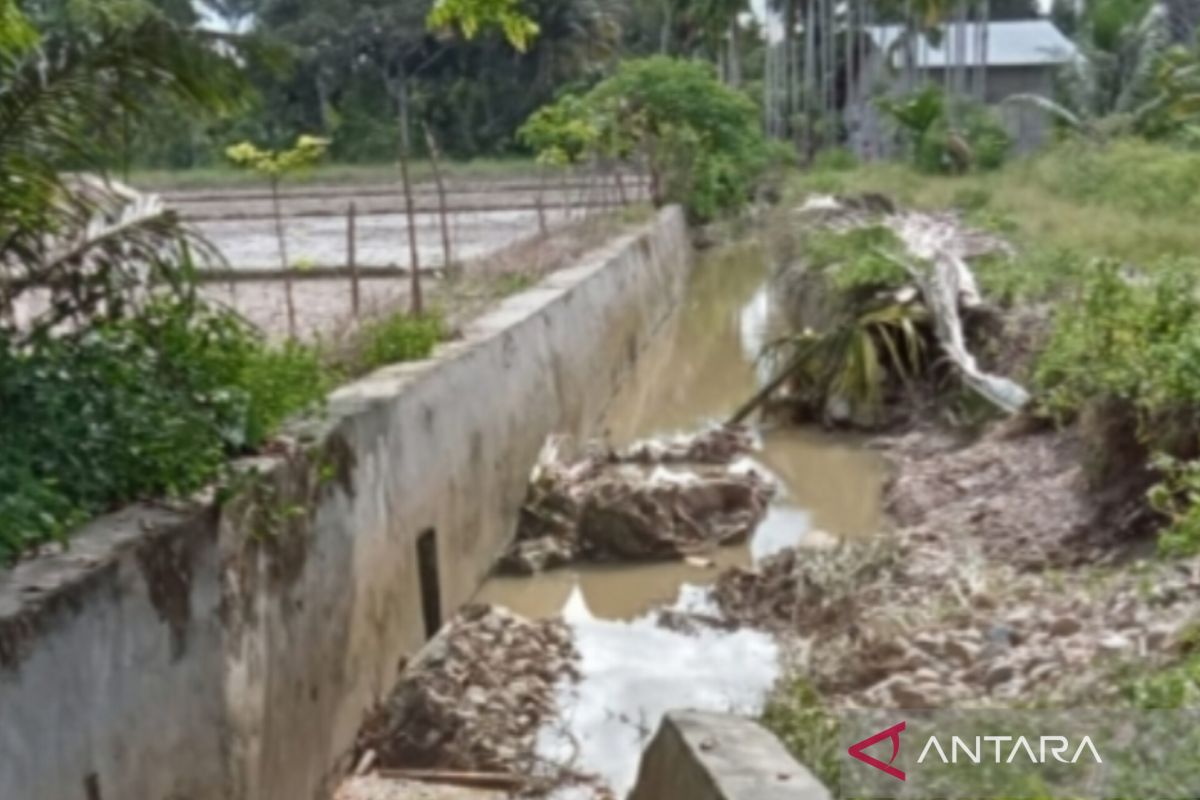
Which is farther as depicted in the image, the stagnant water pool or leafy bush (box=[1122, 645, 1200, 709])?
the stagnant water pool

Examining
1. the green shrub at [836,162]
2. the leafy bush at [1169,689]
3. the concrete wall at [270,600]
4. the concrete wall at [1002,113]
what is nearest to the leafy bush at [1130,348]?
the leafy bush at [1169,689]

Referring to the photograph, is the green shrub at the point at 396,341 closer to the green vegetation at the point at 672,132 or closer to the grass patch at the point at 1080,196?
the grass patch at the point at 1080,196

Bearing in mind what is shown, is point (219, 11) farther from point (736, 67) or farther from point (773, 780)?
point (773, 780)

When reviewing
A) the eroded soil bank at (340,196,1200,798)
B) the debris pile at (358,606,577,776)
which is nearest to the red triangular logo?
the eroded soil bank at (340,196,1200,798)

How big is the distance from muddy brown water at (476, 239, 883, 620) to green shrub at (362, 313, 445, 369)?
148 cm

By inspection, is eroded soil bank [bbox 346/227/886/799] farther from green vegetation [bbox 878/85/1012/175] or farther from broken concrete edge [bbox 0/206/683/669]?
green vegetation [bbox 878/85/1012/175]

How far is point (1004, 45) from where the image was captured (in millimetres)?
46500

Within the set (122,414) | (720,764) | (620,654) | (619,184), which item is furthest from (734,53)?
(720,764)

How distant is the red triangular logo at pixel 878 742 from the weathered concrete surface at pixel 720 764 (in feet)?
0.41

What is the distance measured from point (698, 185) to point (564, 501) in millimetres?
18373

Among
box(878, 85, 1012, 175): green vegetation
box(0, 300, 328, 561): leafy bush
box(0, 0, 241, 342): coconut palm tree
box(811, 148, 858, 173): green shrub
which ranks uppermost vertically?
box(0, 0, 241, 342): coconut palm tree

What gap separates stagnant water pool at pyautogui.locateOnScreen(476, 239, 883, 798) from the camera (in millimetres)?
7562

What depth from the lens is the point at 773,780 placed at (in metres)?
4.02

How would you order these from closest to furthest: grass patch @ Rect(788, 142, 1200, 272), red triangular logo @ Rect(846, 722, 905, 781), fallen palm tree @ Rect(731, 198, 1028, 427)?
red triangular logo @ Rect(846, 722, 905, 781) < fallen palm tree @ Rect(731, 198, 1028, 427) < grass patch @ Rect(788, 142, 1200, 272)
